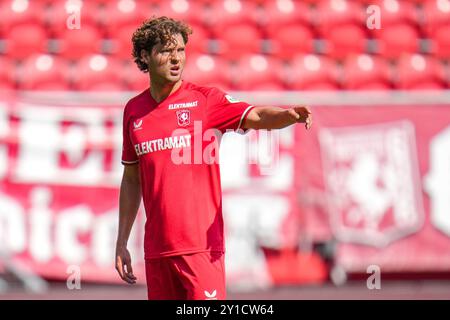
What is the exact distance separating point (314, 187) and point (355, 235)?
56 cm

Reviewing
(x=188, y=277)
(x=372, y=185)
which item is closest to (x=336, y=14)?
(x=372, y=185)

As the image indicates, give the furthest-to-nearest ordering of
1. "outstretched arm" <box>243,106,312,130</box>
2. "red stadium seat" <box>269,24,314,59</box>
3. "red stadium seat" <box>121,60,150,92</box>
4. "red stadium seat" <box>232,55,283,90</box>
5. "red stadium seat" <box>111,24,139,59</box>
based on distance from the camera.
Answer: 1. "red stadium seat" <box>269,24,314,59</box>
2. "red stadium seat" <box>111,24,139,59</box>
3. "red stadium seat" <box>232,55,283,90</box>
4. "red stadium seat" <box>121,60,150,92</box>
5. "outstretched arm" <box>243,106,312,130</box>

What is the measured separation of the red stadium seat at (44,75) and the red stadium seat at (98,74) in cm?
15

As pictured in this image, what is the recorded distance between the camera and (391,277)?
7363mm

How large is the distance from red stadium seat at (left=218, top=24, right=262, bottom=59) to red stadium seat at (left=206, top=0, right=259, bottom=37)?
0.08 metres

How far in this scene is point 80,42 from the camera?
972cm

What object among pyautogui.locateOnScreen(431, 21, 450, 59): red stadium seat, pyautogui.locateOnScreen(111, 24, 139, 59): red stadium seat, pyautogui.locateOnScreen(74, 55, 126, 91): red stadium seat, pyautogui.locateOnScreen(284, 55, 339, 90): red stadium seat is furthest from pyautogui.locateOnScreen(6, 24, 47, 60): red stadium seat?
pyautogui.locateOnScreen(431, 21, 450, 59): red stadium seat

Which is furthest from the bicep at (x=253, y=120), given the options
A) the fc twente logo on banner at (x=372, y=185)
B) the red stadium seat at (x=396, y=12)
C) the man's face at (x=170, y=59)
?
the red stadium seat at (x=396, y=12)

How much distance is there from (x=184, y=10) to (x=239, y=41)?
0.84 metres

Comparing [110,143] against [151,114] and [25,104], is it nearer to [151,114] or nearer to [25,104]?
[25,104]

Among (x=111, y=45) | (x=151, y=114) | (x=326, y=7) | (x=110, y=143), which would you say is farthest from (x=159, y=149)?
(x=326, y=7)

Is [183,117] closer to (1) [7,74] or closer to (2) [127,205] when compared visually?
(2) [127,205]

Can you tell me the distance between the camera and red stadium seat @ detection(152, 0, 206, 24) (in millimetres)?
10031

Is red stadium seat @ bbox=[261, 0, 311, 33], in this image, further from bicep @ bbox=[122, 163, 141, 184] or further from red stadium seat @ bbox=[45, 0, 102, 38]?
bicep @ bbox=[122, 163, 141, 184]
